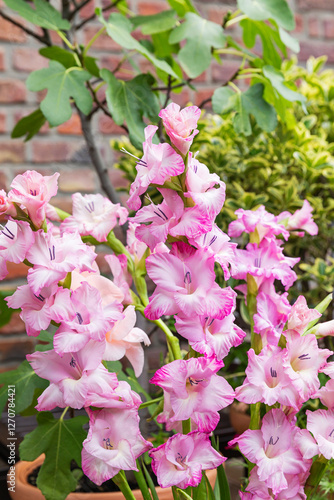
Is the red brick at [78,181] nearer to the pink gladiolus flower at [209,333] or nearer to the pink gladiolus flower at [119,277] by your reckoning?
the pink gladiolus flower at [119,277]

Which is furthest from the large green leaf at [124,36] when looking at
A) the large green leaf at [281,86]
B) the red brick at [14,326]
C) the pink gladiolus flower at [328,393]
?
the red brick at [14,326]

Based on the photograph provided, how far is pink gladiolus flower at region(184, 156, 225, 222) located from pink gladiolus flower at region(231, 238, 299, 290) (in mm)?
116

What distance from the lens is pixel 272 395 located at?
48cm

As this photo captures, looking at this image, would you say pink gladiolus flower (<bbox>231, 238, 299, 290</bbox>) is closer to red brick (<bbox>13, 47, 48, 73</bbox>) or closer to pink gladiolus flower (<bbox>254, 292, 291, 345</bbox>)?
pink gladiolus flower (<bbox>254, 292, 291, 345</bbox>)

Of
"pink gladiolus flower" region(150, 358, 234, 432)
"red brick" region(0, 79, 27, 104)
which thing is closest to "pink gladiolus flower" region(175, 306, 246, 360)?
"pink gladiolus flower" region(150, 358, 234, 432)

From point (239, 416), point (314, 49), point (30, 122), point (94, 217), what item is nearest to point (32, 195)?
point (94, 217)

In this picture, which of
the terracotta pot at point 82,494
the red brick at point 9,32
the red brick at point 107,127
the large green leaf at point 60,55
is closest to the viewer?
the terracotta pot at point 82,494

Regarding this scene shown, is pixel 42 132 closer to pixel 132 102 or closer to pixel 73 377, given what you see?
pixel 132 102

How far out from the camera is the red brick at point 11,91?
56.3 inches

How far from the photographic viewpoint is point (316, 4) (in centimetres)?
182

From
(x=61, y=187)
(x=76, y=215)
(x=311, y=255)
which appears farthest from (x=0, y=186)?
(x=76, y=215)

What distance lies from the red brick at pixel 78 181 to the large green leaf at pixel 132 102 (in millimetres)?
585

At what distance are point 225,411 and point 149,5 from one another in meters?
1.10

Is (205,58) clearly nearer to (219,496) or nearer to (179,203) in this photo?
(179,203)
